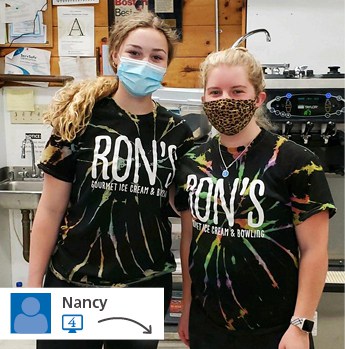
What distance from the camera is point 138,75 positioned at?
3.99 feet

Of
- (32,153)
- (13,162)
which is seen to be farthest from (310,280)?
(13,162)

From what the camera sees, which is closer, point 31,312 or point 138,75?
point 31,312

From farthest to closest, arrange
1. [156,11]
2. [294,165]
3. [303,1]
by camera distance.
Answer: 1. [156,11]
2. [303,1]
3. [294,165]

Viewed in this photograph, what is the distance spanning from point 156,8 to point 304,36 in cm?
86

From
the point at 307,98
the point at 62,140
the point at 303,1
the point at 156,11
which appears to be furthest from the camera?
the point at 156,11

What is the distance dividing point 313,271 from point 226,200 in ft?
0.90

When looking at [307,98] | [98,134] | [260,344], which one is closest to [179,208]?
[98,134]

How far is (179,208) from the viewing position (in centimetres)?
127

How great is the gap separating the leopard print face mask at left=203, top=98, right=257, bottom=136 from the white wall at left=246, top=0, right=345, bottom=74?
3.28ft

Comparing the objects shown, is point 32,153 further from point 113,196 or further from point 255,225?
point 255,225

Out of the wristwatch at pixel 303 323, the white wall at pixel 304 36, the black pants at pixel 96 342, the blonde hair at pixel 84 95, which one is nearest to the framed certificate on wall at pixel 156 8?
the white wall at pixel 304 36

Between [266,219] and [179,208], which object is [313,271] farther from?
[179,208]

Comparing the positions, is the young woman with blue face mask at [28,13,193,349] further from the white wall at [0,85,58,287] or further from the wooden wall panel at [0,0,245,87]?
the white wall at [0,85,58,287]

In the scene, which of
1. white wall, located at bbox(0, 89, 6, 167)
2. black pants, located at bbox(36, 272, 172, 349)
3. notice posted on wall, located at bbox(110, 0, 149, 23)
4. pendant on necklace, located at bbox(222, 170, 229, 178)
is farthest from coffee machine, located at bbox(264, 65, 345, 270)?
white wall, located at bbox(0, 89, 6, 167)
